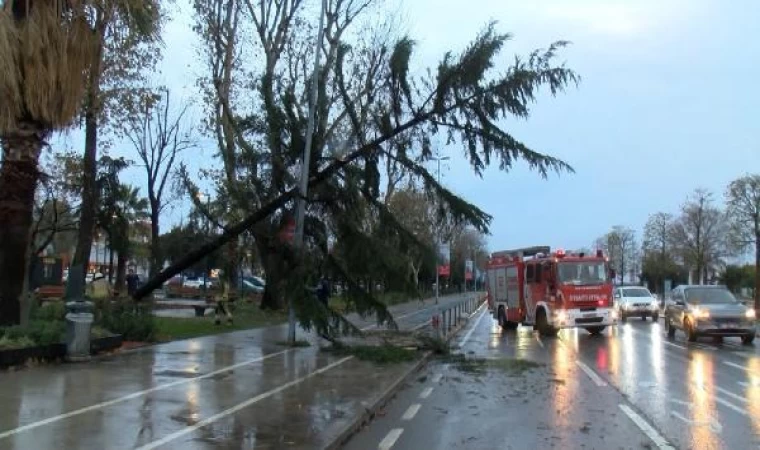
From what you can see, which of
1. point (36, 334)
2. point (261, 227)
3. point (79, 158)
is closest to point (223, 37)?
point (79, 158)

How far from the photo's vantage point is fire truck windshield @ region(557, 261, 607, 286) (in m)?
25.1

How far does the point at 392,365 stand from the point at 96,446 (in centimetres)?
875

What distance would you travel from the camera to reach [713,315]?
22562 millimetres

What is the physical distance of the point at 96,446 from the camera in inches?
299

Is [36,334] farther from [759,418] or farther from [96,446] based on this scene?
[759,418]

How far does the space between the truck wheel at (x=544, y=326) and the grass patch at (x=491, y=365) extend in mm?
8170

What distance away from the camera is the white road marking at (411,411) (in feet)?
34.2

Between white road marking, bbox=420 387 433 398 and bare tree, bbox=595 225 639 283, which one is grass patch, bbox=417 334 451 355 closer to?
white road marking, bbox=420 387 433 398

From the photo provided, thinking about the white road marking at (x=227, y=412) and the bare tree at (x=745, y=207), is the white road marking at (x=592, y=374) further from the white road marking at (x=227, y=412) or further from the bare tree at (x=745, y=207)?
the bare tree at (x=745, y=207)

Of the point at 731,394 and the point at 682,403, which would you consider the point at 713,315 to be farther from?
the point at 682,403

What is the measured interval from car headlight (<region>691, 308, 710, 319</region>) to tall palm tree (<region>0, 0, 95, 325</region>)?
60.2 feet

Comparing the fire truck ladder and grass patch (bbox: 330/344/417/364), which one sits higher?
the fire truck ladder

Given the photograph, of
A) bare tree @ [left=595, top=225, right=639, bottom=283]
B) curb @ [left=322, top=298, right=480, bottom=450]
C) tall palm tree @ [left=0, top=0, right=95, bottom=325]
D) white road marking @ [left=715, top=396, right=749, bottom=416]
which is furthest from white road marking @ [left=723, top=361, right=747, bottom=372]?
bare tree @ [left=595, top=225, right=639, bottom=283]

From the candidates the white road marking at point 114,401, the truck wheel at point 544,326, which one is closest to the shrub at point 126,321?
the white road marking at point 114,401
